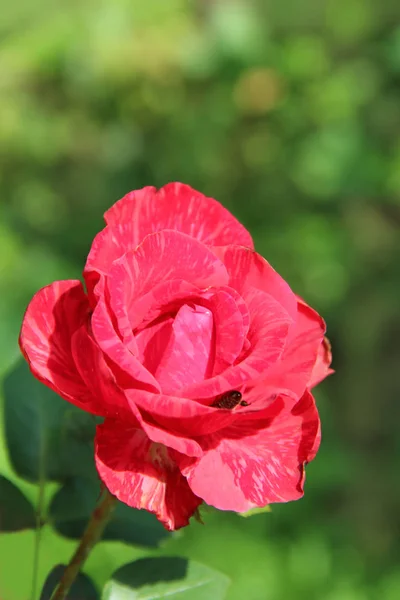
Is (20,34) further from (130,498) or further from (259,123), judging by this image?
(130,498)

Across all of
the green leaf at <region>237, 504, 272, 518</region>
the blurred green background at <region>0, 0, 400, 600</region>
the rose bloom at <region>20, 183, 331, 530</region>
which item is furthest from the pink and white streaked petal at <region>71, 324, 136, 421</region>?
the blurred green background at <region>0, 0, 400, 600</region>

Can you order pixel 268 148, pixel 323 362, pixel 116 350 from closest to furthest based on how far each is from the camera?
pixel 116 350
pixel 323 362
pixel 268 148

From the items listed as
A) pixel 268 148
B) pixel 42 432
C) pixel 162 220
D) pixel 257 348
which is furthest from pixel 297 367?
pixel 268 148

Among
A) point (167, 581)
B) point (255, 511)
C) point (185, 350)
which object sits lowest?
point (167, 581)

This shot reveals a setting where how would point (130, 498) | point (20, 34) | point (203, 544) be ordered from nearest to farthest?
point (130, 498)
point (203, 544)
point (20, 34)

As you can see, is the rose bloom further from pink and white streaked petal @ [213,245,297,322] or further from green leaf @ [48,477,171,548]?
green leaf @ [48,477,171,548]

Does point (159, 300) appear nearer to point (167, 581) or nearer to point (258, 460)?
point (258, 460)

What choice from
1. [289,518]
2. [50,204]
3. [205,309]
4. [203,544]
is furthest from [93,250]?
[50,204]

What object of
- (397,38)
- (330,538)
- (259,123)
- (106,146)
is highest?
(397,38)

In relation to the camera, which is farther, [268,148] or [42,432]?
[268,148]
